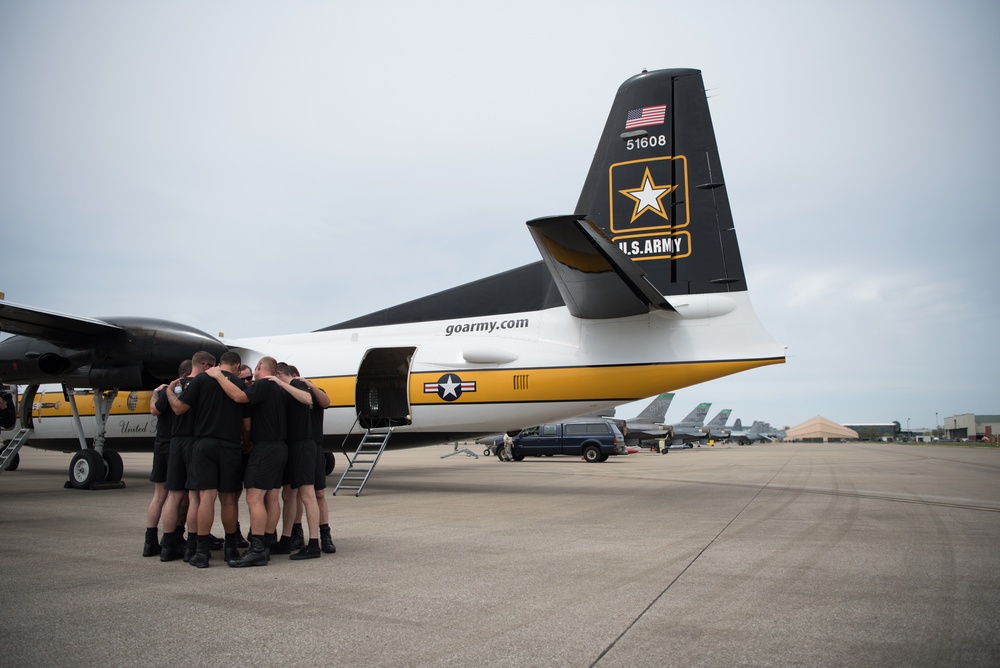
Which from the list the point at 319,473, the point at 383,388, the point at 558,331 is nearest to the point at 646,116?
the point at 558,331

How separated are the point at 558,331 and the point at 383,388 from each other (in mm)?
4717

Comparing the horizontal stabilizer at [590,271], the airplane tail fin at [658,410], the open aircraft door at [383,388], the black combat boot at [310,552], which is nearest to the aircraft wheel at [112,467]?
the open aircraft door at [383,388]

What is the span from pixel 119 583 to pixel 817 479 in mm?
15474

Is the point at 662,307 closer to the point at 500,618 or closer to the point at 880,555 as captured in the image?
the point at 880,555

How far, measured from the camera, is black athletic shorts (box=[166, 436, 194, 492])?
6398 mm

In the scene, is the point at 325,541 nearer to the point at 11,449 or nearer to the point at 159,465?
the point at 159,465

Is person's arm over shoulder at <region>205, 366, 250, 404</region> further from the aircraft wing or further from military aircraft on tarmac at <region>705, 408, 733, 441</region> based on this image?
military aircraft on tarmac at <region>705, 408, 733, 441</region>

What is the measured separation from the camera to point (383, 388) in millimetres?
14719

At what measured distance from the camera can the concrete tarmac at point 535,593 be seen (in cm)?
358

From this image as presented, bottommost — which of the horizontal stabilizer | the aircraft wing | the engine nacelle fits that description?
the engine nacelle

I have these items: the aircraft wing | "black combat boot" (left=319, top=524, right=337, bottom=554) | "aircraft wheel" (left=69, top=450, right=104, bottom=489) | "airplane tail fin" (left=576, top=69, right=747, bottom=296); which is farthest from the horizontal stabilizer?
"aircraft wheel" (left=69, top=450, right=104, bottom=489)

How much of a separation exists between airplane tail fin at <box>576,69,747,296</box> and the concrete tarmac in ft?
13.3

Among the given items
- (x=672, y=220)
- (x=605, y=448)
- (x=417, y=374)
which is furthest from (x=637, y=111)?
(x=605, y=448)

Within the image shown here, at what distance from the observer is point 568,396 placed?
11.7 meters
